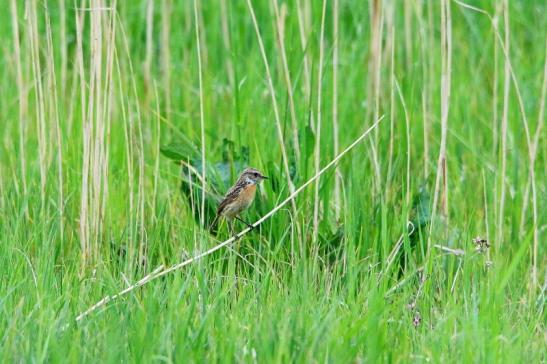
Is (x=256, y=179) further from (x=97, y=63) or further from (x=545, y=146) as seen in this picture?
(x=545, y=146)

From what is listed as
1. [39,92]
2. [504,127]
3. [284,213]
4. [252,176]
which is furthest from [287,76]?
[39,92]

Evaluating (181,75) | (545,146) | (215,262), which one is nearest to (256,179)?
(215,262)

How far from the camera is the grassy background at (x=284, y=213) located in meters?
3.49

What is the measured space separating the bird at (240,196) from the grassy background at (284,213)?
122 mm

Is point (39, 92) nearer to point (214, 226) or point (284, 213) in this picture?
point (214, 226)

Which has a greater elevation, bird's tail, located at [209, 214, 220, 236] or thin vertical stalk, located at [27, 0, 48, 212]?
thin vertical stalk, located at [27, 0, 48, 212]

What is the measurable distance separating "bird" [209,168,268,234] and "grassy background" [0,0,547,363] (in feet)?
0.40

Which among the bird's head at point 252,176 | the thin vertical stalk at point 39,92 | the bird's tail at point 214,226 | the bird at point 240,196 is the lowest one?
the bird's tail at point 214,226

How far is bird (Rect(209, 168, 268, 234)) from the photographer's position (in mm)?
4547

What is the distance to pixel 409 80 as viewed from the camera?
219 inches

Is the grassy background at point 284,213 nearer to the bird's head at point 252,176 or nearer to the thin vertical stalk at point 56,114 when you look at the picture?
the thin vertical stalk at point 56,114

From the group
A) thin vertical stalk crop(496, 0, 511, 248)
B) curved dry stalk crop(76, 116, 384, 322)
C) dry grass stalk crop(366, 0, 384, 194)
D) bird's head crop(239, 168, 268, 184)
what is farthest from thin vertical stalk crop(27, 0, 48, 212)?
thin vertical stalk crop(496, 0, 511, 248)

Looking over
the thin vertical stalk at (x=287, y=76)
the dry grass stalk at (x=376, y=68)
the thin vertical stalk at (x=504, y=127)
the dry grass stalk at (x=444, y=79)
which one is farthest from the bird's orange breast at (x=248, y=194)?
the thin vertical stalk at (x=504, y=127)

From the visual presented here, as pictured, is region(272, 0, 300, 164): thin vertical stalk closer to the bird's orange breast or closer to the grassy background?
the grassy background
